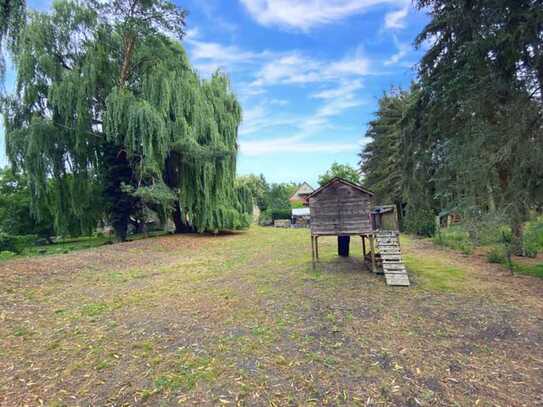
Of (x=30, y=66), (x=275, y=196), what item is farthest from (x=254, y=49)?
(x=275, y=196)

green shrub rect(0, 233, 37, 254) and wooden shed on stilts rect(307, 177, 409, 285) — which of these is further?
green shrub rect(0, 233, 37, 254)

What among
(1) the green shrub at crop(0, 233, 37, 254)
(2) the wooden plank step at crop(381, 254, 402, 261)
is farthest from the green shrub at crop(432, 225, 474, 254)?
(1) the green shrub at crop(0, 233, 37, 254)

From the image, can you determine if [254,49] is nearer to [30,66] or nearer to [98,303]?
[30,66]

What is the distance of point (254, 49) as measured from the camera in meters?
13.9

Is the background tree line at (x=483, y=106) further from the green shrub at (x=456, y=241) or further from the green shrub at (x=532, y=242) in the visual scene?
the green shrub at (x=456, y=241)

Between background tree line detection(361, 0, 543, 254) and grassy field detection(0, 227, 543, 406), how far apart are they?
7.32ft

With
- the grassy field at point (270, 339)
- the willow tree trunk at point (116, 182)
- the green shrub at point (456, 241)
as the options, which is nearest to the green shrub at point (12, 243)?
the willow tree trunk at point (116, 182)

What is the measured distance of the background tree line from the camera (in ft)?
18.0

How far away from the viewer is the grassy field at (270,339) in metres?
2.75

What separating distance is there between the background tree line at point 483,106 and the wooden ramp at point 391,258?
1.86 m

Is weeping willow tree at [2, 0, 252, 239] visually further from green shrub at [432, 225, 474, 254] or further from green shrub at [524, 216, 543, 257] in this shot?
green shrub at [524, 216, 543, 257]

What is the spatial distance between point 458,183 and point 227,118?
1217cm

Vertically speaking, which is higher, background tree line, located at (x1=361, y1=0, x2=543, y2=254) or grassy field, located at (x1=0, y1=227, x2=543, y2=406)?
background tree line, located at (x1=361, y1=0, x2=543, y2=254)

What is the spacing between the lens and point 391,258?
710 cm
